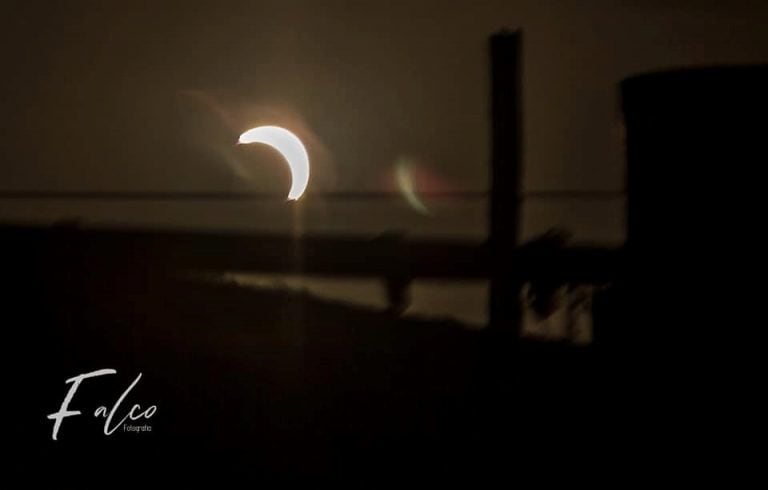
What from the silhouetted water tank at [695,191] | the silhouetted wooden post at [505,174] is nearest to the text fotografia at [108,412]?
the silhouetted wooden post at [505,174]

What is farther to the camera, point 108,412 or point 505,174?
point 505,174

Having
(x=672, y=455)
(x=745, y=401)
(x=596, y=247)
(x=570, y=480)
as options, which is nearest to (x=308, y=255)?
(x=596, y=247)

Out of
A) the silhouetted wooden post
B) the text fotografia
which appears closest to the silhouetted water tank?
the silhouetted wooden post

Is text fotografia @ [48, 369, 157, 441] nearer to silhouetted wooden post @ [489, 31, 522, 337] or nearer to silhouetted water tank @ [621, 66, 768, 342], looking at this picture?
silhouetted wooden post @ [489, 31, 522, 337]

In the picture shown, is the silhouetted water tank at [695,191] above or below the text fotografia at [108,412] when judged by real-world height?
above

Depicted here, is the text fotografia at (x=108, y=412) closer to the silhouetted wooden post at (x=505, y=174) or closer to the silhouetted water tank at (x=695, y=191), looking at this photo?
the silhouetted wooden post at (x=505, y=174)

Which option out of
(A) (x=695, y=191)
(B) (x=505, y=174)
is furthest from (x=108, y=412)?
(A) (x=695, y=191)

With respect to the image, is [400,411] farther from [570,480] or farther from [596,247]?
[596,247]

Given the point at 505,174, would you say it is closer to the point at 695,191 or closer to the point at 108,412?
the point at 695,191
